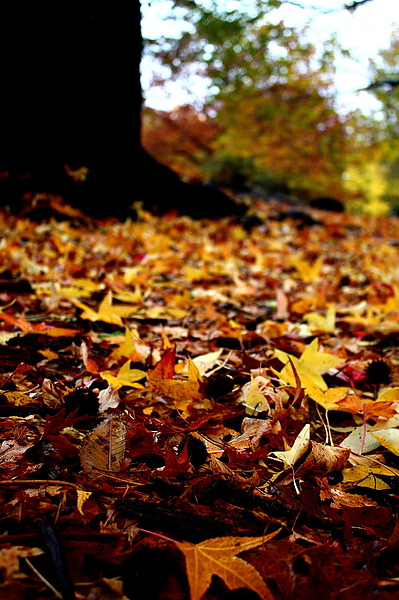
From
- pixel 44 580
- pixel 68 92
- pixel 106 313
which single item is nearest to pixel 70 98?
pixel 68 92

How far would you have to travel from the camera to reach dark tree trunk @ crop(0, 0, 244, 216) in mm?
3133

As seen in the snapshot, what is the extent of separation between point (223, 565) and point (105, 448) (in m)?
0.26

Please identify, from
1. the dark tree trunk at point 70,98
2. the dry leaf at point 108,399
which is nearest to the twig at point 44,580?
the dry leaf at point 108,399

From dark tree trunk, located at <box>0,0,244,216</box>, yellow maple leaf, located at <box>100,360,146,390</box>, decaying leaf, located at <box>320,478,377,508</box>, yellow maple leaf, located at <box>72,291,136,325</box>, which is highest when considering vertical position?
dark tree trunk, located at <box>0,0,244,216</box>

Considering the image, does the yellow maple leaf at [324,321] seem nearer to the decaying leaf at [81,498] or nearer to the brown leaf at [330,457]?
the brown leaf at [330,457]

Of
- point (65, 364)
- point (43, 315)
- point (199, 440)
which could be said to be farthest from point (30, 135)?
point (199, 440)

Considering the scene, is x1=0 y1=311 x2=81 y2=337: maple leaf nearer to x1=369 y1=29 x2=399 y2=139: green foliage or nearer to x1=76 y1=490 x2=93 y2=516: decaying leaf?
x1=76 y1=490 x2=93 y2=516: decaying leaf

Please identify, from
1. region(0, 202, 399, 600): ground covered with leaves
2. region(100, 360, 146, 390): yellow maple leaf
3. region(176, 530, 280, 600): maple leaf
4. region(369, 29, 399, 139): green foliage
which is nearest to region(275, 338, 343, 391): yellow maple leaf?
region(0, 202, 399, 600): ground covered with leaves

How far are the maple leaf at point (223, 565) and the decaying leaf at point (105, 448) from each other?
19 centimetres

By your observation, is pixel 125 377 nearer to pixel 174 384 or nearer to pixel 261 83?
pixel 174 384

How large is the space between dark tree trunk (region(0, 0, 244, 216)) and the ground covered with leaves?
2.07 metres

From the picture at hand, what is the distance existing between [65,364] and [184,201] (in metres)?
3.60

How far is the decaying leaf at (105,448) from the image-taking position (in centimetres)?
64

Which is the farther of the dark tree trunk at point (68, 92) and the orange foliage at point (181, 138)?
the orange foliage at point (181, 138)
